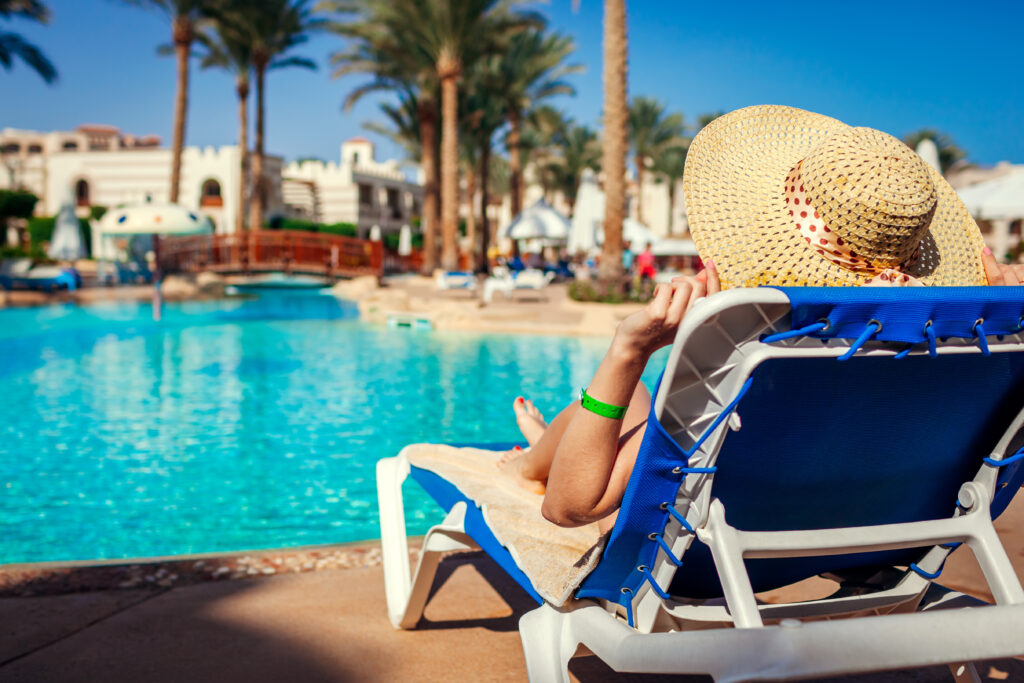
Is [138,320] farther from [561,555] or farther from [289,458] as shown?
[561,555]

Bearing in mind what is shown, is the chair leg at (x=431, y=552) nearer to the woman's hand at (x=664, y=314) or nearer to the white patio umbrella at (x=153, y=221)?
the woman's hand at (x=664, y=314)

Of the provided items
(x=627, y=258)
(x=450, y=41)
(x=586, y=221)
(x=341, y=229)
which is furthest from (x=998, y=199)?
(x=341, y=229)

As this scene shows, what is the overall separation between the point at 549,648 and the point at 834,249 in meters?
0.93

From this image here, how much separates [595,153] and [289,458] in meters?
43.2

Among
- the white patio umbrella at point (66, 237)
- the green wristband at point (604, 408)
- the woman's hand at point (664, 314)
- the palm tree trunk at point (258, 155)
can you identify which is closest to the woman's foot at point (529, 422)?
the green wristband at point (604, 408)

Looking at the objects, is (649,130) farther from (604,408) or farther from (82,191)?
(604,408)

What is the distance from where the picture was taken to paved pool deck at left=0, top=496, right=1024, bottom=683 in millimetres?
2094

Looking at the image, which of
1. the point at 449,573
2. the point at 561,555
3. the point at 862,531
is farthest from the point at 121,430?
the point at 862,531

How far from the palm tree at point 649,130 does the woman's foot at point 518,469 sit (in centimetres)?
4186

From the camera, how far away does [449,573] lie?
115 inches

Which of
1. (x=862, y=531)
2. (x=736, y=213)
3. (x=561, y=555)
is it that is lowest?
(x=561, y=555)

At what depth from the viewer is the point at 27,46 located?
22609 millimetres

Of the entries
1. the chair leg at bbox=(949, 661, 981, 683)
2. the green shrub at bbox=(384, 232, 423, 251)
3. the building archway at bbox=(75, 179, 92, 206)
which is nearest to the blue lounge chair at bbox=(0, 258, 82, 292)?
the chair leg at bbox=(949, 661, 981, 683)

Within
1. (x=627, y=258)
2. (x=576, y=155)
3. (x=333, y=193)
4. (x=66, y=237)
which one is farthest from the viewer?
(x=333, y=193)
